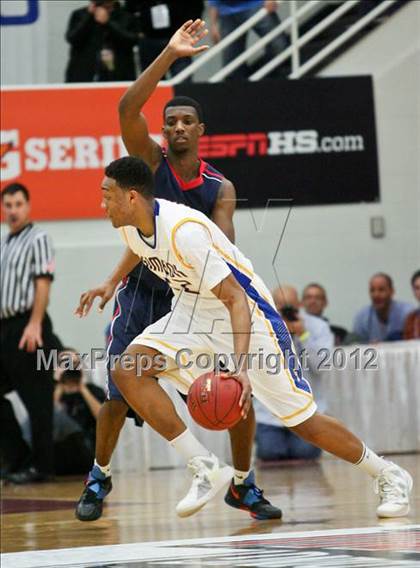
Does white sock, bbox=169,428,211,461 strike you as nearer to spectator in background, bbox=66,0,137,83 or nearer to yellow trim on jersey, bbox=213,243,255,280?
yellow trim on jersey, bbox=213,243,255,280

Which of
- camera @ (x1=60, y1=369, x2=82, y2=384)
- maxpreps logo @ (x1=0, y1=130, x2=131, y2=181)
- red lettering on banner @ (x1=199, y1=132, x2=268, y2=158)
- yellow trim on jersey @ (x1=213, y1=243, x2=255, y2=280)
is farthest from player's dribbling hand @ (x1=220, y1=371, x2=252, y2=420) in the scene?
red lettering on banner @ (x1=199, y1=132, x2=268, y2=158)

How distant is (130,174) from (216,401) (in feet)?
3.57

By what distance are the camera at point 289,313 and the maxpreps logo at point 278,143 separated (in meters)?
2.33

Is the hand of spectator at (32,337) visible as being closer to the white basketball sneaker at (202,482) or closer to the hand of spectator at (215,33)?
the white basketball sneaker at (202,482)

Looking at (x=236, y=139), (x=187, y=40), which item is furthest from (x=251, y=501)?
(x=236, y=139)

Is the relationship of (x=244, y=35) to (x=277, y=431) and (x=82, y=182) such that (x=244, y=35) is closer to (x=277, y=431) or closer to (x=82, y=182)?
(x=82, y=182)

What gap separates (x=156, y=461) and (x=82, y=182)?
2893 mm

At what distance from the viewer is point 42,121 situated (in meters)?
12.5

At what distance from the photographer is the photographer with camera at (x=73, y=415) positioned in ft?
34.6

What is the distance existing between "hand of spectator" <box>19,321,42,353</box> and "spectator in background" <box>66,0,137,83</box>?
3.42 m

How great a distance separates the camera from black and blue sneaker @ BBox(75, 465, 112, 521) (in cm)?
686

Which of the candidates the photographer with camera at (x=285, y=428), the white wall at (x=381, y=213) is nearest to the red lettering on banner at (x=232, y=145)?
the white wall at (x=381, y=213)

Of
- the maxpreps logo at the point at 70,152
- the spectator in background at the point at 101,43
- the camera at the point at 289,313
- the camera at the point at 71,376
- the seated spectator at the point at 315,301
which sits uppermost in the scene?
the spectator in background at the point at 101,43

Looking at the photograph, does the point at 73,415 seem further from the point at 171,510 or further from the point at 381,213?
the point at 381,213
